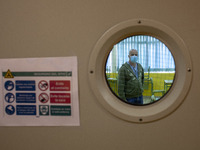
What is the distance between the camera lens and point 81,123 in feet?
3.83

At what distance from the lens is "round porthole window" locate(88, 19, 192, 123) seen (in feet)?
3.50

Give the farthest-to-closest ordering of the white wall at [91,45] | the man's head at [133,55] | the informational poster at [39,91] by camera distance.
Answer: the man's head at [133,55], the informational poster at [39,91], the white wall at [91,45]

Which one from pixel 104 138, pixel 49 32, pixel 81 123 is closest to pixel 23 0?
pixel 49 32

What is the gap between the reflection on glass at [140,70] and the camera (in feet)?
4.01

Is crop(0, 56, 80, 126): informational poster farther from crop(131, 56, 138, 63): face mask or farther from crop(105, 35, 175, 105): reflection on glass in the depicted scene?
crop(131, 56, 138, 63): face mask

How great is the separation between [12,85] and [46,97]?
0.26 m

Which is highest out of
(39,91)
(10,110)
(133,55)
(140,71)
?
(133,55)

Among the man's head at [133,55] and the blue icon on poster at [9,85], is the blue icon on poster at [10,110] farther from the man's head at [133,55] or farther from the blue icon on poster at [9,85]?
the man's head at [133,55]

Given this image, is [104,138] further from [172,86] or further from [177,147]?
→ [172,86]

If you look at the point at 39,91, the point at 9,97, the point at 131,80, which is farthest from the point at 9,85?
the point at 131,80

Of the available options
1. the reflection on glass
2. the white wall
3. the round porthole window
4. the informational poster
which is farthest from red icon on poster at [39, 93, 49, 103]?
the reflection on glass

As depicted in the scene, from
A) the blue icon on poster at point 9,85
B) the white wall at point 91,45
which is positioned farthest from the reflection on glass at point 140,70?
the blue icon on poster at point 9,85

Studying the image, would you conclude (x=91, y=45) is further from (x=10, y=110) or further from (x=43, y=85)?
(x=10, y=110)

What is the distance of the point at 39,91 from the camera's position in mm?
1188
